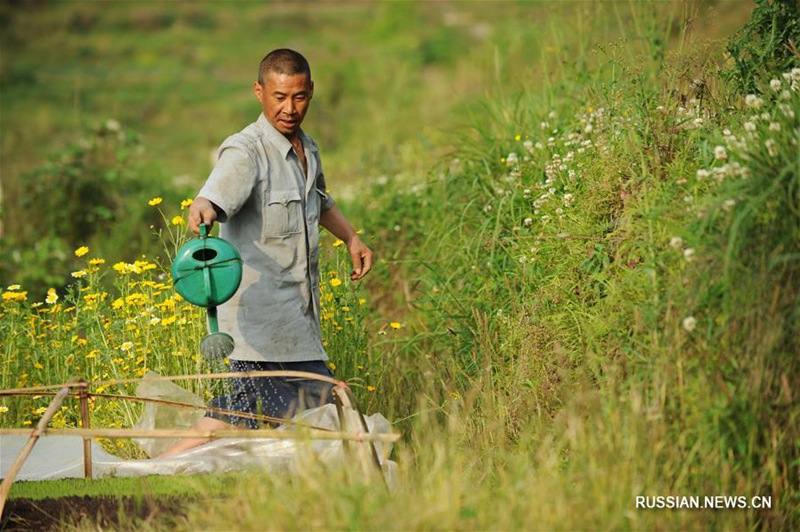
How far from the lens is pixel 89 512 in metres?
4.12

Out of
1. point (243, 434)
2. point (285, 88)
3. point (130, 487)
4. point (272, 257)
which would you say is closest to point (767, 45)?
point (285, 88)

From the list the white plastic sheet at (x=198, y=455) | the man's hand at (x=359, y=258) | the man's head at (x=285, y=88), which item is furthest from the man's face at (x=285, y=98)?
the white plastic sheet at (x=198, y=455)

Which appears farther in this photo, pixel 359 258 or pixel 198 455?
pixel 359 258

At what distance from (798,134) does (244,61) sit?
89.7 feet

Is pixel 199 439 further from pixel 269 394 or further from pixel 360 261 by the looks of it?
pixel 360 261

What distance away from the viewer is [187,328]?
226 inches

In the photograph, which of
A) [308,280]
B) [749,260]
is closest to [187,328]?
[308,280]

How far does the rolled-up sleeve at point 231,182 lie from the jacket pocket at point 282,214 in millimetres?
115

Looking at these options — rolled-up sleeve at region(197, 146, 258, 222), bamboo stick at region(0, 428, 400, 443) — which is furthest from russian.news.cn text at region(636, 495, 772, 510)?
rolled-up sleeve at region(197, 146, 258, 222)

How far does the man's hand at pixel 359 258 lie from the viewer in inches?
204

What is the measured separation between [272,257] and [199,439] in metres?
0.79

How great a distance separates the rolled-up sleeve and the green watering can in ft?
0.69

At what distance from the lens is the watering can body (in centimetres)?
440

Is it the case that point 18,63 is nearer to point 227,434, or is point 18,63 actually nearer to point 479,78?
point 479,78
